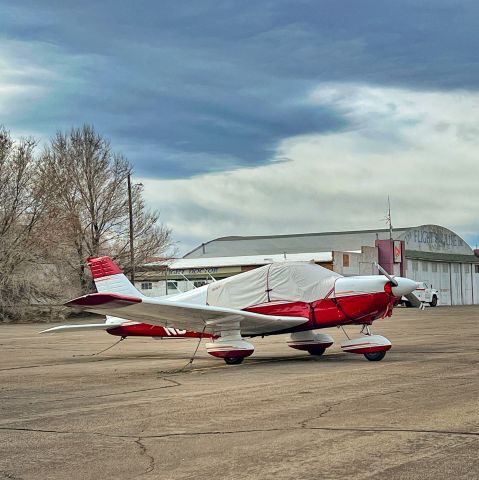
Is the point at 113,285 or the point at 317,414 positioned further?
the point at 113,285

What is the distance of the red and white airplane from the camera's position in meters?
15.1

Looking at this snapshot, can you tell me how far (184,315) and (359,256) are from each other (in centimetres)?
5156

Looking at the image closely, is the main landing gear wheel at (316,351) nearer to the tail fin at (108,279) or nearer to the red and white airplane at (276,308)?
the red and white airplane at (276,308)

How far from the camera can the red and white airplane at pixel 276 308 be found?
49.6ft

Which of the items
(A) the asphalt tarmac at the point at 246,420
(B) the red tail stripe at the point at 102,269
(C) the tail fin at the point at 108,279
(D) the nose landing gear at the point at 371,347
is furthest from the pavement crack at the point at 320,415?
(B) the red tail stripe at the point at 102,269

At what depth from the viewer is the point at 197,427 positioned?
789 cm

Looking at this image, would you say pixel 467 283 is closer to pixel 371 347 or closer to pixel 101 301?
pixel 371 347

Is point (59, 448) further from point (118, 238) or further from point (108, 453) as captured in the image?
point (118, 238)

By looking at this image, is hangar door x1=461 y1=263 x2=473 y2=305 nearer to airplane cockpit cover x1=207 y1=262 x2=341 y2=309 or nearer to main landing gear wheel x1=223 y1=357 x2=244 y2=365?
airplane cockpit cover x1=207 y1=262 x2=341 y2=309

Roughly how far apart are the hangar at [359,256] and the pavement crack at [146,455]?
168ft

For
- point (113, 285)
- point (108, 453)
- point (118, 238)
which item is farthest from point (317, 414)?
point (118, 238)

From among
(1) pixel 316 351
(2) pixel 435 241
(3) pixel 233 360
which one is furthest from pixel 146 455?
(2) pixel 435 241

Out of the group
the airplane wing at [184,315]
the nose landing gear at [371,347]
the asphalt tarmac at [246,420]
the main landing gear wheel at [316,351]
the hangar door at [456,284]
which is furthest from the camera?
the hangar door at [456,284]

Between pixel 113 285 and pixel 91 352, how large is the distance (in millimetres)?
3646
